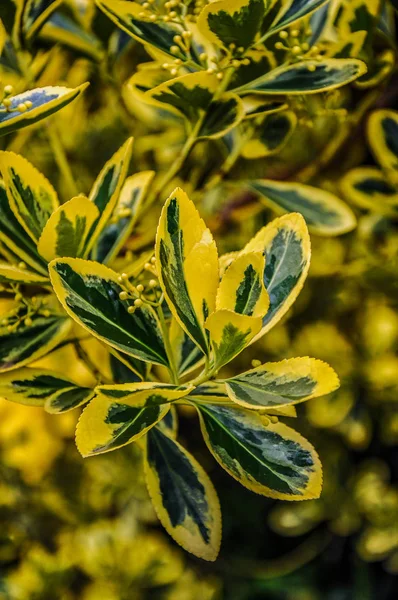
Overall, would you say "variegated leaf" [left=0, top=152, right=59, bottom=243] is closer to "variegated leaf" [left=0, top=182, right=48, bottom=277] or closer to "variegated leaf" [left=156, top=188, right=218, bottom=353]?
"variegated leaf" [left=0, top=182, right=48, bottom=277]

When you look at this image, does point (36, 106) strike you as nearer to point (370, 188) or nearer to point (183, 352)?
point (183, 352)

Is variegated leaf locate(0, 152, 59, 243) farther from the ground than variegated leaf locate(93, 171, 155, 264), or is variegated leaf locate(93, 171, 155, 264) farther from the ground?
variegated leaf locate(0, 152, 59, 243)

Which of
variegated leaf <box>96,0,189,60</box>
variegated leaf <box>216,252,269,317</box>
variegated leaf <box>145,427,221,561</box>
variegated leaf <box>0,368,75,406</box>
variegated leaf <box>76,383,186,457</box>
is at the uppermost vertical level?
variegated leaf <box>96,0,189,60</box>

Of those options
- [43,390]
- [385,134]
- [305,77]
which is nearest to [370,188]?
[385,134]

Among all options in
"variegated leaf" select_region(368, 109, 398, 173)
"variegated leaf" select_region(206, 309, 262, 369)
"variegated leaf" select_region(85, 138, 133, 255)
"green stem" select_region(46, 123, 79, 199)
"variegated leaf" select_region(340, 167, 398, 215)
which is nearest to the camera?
"variegated leaf" select_region(206, 309, 262, 369)

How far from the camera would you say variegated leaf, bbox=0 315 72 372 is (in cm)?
54

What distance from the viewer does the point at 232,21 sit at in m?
0.52

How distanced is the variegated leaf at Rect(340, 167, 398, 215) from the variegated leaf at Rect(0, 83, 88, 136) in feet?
1.79

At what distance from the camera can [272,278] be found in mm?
508

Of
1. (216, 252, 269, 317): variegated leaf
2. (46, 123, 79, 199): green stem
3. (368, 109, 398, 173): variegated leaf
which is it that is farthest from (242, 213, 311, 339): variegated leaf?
(368, 109, 398, 173): variegated leaf

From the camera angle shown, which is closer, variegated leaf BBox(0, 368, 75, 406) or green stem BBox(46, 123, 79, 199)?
variegated leaf BBox(0, 368, 75, 406)

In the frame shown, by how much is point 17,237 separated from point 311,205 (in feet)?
1.24

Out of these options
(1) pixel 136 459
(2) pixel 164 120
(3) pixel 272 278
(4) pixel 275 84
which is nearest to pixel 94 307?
(3) pixel 272 278

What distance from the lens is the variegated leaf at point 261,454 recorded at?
0.46m
